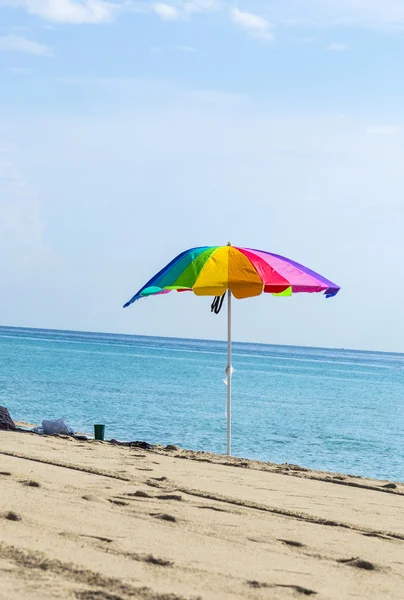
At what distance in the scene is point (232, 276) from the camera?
9.70 meters

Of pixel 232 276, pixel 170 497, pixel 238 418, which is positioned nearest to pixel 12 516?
pixel 170 497

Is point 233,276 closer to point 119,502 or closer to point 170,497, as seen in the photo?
point 170,497

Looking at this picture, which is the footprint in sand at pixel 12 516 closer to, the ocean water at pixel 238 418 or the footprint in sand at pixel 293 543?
the footprint in sand at pixel 293 543

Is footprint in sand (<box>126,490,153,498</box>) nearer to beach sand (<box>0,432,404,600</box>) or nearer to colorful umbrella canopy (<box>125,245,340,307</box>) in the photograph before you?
beach sand (<box>0,432,404,600</box>)

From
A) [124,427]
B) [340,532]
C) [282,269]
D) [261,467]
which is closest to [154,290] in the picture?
[282,269]

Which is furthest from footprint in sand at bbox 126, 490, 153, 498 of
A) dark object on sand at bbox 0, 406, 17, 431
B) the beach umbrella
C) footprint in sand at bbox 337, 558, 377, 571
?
dark object on sand at bbox 0, 406, 17, 431

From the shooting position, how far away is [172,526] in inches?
201

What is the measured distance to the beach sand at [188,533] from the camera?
12.5 ft

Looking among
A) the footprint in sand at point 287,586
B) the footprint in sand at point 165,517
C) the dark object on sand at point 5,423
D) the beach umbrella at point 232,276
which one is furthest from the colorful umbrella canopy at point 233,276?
the footprint in sand at point 287,586

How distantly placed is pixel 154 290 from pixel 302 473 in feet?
9.18

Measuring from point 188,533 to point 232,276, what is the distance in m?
5.07

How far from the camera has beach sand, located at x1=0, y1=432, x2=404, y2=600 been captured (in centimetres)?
382

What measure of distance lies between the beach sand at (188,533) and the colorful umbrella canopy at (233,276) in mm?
2295

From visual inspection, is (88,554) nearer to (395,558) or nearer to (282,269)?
(395,558)
